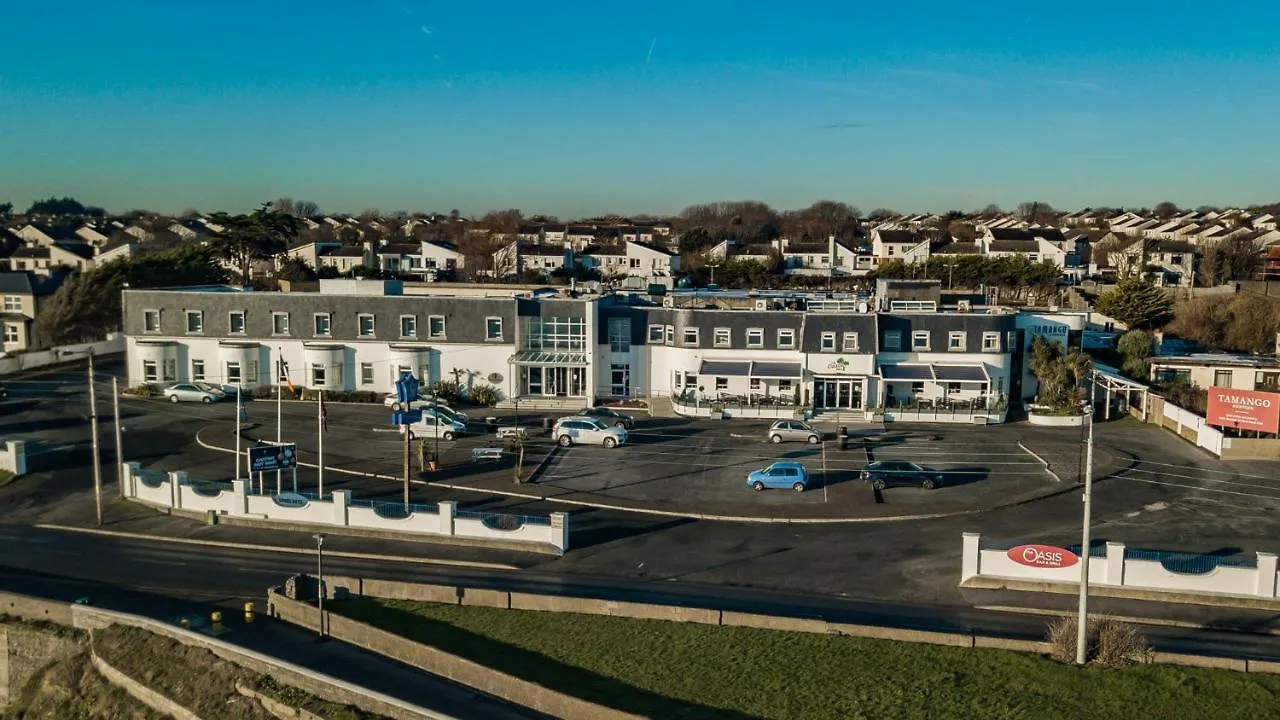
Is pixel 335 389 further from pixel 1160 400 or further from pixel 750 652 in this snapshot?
pixel 1160 400

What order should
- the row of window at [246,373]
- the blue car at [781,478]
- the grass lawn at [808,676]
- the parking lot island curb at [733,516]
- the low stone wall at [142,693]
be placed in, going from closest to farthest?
the grass lawn at [808,676]
the low stone wall at [142,693]
the parking lot island curb at [733,516]
the blue car at [781,478]
the row of window at [246,373]

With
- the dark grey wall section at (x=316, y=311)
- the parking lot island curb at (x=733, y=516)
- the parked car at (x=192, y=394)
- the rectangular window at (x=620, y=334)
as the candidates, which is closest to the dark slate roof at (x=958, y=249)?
the rectangular window at (x=620, y=334)

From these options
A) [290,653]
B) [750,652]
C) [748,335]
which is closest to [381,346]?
[748,335]

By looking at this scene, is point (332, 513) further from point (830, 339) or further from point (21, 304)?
point (21, 304)

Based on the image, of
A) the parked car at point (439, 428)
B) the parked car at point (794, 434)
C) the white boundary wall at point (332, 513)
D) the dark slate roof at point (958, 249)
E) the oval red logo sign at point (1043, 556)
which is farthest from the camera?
the dark slate roof at point (958, 249)

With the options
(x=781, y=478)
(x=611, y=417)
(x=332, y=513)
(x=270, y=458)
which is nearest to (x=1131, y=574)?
(x=781, y=478)

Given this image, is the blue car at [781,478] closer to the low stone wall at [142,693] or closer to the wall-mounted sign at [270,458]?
the wall-mounted sign at [270,458]

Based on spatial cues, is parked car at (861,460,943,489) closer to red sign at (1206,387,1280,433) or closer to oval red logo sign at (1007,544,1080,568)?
oval red logo sign at (1007,544,1080,568)
